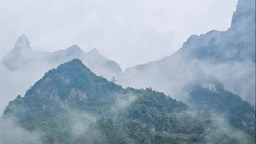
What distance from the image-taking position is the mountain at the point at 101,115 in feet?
424

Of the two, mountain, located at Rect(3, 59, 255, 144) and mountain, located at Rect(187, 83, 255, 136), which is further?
mountain, located at Rect(187, 83, 255, 136)

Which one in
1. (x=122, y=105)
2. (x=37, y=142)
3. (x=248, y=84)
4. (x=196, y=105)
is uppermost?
(x=248, y=84)

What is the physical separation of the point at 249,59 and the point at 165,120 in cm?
6547

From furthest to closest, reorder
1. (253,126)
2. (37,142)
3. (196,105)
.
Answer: (196,105) → (253,126) → (37,142)

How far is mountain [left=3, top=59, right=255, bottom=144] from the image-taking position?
12938cm

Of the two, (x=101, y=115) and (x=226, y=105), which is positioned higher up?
(x=226, y=105)

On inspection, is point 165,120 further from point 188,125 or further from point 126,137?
point 126,137

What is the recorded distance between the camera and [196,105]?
610 feet

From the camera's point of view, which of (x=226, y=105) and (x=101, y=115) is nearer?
(x=101, y=115)

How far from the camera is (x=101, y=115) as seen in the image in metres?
153

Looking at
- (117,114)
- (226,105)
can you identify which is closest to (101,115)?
(117,114)

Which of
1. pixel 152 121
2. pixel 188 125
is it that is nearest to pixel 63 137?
pixel 152 121

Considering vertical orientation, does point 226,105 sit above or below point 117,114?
above

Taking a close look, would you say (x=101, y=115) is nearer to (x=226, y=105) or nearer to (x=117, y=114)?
(x=117, y=114)
